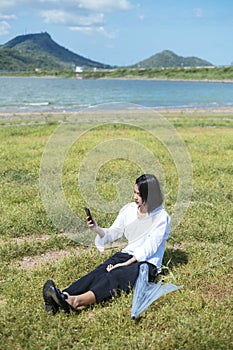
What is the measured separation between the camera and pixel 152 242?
4707mm

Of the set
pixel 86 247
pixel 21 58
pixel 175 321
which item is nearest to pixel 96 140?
pixel 86 247

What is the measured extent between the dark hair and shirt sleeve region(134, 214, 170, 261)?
0.58ft

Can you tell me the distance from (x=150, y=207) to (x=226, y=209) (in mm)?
2926

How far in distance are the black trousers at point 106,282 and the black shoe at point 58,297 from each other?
17cm

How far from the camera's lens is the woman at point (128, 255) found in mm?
4219

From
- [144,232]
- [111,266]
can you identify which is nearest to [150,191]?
[144,232]

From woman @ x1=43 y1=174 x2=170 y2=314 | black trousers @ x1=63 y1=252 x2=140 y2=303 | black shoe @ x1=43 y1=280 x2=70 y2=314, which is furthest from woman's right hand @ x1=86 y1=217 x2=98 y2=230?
black shoe @ x1=43 y1=280 x2=70 y2=314

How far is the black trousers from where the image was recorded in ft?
14.3

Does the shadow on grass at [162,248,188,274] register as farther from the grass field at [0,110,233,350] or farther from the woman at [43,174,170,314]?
the woman at [43,174,170,314]

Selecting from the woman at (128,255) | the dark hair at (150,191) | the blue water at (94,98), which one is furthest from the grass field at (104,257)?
the blue water at (94,98)

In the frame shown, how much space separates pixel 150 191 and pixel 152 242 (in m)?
0.50

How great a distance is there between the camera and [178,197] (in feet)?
26.7

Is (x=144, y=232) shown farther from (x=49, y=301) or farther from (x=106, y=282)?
(x=49, y=301)

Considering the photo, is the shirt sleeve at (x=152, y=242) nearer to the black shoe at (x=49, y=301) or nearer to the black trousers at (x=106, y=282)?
the black trousers at (x=106, y=282)
